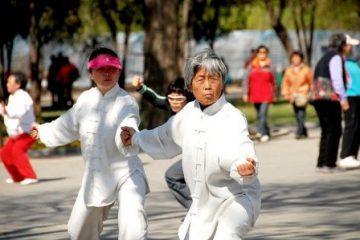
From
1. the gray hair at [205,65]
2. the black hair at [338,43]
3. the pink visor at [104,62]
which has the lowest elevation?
the black hair at [338,43]

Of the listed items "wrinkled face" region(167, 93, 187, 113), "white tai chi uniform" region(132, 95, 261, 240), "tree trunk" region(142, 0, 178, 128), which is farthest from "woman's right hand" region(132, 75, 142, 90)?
"tree trunk" region(142, 0, 178, 128)

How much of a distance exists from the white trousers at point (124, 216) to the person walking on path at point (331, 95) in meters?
8.12

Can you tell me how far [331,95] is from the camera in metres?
17.8

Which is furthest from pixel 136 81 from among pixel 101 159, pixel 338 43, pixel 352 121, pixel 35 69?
pixel 35 69

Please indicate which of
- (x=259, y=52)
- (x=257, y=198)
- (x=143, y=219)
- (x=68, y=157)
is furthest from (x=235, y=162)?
(x=259, y=52)

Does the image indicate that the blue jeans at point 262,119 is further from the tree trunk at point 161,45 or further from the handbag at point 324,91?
the handbag at point 324,91

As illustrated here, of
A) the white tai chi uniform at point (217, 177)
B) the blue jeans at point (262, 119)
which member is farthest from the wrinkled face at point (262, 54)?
the white tai chi uniform at point (217, 177)

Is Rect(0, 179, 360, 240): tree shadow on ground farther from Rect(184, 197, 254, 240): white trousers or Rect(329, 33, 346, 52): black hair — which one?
Rect(184, 197, 254, 240): white trousers

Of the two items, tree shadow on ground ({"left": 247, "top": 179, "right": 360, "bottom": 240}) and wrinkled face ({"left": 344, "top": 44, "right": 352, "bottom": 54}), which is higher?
wrinkled face ({"left": 344, "top": 44, "right": 352, "bottom": 54})

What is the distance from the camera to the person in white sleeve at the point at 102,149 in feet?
32.6

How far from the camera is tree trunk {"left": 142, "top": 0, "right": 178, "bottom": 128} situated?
26.8m

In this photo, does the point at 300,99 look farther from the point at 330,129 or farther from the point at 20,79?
the point at 20,79

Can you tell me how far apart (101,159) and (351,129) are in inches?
362

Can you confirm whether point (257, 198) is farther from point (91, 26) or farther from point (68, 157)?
point (91, 26)
